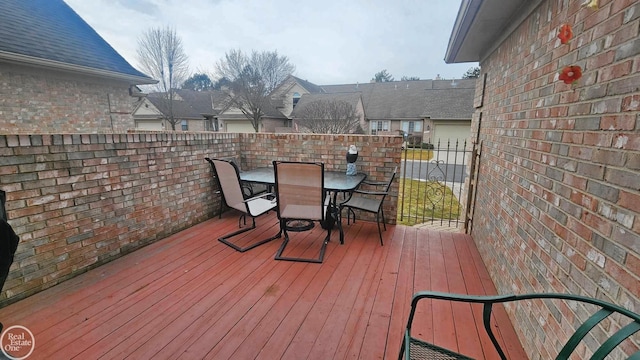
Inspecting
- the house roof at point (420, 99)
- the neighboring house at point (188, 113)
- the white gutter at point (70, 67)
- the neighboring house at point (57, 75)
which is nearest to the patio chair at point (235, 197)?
the white gutter at point (70, 67)

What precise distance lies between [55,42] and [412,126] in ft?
64.8

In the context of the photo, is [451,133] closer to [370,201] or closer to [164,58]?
[370,201]

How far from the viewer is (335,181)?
11.4 ft

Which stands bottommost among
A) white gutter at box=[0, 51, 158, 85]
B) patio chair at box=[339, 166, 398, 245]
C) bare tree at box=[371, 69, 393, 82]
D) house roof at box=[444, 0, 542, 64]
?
patio chair at box=[339, 166, 398, 245]

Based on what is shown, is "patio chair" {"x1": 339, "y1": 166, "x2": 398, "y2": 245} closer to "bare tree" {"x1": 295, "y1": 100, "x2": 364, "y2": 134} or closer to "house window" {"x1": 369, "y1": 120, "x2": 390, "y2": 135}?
"bare tree" {"x1": 295, "y1": 100, "x2": 364, "y2": 134}

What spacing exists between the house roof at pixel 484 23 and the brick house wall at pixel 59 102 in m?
8.65

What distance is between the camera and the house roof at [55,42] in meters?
5.89

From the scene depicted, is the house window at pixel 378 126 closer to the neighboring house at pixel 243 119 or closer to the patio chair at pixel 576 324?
the neighboring house at pixel 243 119

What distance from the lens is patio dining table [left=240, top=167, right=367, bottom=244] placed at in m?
3.14

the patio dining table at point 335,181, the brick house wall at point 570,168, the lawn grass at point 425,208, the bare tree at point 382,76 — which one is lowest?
the lawn grass at point 425,208

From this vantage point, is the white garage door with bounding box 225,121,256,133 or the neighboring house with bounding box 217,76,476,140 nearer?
the neighboring house with bounding box 217,76,476,140

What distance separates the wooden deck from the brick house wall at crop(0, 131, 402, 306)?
0.75ft

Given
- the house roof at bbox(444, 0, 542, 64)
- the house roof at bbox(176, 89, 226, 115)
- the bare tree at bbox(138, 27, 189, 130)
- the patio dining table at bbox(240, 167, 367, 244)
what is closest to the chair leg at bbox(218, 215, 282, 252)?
the patio dining table at bbox(240, 167, 367, 244)

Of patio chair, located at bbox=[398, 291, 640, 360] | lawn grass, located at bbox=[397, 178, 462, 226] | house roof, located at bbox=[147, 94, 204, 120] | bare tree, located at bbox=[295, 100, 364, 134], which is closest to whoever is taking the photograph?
patio chair, located at bbox=[398, 291, 640, 360]
